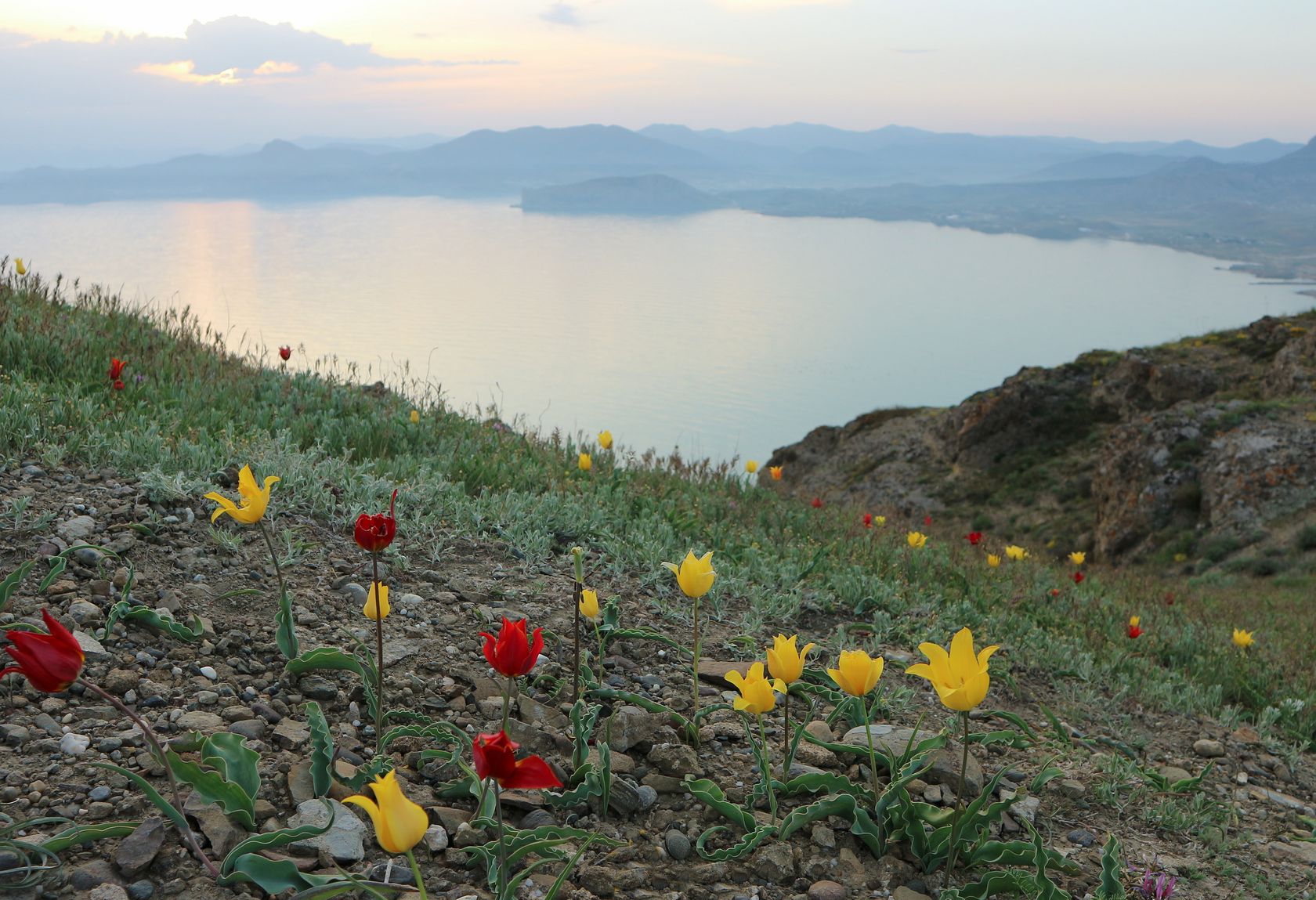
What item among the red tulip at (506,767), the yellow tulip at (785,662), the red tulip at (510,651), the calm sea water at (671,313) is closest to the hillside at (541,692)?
the yellow tulip at (785,662)

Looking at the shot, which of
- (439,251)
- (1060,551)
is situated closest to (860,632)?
(1060,551)

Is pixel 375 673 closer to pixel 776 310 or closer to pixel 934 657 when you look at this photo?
pixel 934 657

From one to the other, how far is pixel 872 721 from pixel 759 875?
1.22 m

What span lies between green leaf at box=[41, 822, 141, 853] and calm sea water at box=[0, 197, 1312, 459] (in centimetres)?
5187

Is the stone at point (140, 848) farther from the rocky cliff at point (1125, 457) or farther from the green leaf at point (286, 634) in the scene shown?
the rocky cliff at point (1125, 457)

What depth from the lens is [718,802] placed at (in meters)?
2.74

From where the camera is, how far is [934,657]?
7.44ft

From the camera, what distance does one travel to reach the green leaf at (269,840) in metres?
2.12

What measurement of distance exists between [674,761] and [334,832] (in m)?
1.13

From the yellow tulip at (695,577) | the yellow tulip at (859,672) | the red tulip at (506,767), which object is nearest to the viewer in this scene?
the red tulip at (506,767)

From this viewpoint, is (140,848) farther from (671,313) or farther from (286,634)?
(671,313)

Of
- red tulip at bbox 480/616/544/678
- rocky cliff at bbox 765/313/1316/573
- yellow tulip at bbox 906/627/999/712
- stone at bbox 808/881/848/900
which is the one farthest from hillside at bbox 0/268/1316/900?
rocky cliff at bbox 765/313/1316/573

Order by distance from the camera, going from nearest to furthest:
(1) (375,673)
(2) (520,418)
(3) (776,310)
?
(1) (375,673), (2) (520,418), (3) (776,310)

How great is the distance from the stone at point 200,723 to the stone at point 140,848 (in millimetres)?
483
